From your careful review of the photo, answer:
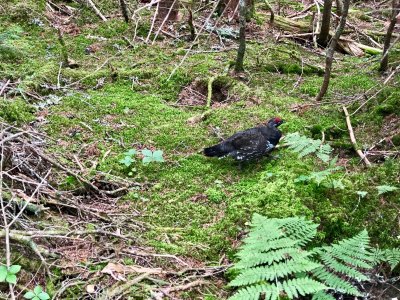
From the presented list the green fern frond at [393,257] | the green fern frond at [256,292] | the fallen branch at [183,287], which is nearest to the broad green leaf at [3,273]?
the fallen branch at [183,287]

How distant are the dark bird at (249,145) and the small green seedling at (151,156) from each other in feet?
1.69

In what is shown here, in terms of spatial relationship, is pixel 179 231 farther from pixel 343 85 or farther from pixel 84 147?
pixel 343 85

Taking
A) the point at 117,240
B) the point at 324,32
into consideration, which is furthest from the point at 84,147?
the point at 324,32

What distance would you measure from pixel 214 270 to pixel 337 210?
124cm

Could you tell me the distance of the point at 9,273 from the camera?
2.84 metres

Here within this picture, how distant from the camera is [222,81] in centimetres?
693

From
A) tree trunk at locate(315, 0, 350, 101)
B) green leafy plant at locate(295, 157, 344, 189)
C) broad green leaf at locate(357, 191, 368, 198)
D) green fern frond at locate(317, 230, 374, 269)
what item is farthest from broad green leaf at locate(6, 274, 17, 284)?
tree trunk at locate(315, 0, 350, 101)

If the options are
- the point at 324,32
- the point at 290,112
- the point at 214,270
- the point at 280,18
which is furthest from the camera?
the point at 280,18

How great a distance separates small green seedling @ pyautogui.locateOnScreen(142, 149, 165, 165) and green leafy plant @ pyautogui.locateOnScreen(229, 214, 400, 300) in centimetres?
182

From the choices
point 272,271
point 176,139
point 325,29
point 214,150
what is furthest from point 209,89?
point 272,271

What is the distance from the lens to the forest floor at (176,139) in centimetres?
349

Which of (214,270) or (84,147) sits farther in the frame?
(84,147)

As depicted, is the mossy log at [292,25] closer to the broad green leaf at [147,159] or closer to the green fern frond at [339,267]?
the broad green leaf at [147,159]

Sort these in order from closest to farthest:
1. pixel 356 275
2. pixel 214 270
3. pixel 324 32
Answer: pixel 356 275, pixel 214 270, pixel 324 32
